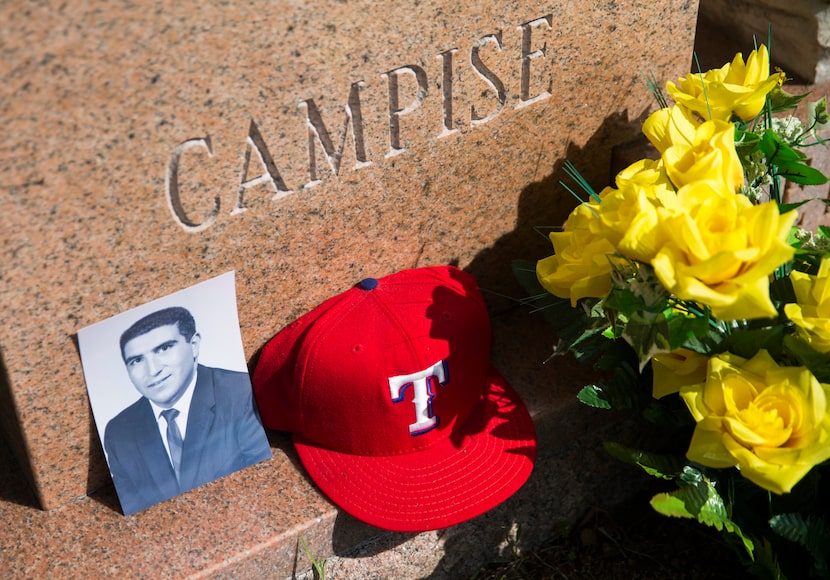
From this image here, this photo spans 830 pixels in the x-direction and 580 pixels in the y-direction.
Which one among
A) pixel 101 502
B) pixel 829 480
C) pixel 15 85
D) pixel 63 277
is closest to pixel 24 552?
pixel 101 502

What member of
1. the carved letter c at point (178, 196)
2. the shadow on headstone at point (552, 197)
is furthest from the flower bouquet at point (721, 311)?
the carved letter c at point (178, 196)

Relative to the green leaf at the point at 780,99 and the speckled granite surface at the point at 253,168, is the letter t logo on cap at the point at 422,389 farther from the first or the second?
the green leaf at the point at 780,99

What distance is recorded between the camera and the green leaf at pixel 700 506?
1.54 m

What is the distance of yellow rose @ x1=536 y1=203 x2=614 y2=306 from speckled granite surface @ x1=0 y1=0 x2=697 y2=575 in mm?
299

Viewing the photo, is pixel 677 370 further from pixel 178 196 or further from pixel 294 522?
pixel 178 196

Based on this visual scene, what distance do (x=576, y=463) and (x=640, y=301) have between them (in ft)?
2.22

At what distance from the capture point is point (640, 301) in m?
1.44

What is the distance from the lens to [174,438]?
5.84 ft

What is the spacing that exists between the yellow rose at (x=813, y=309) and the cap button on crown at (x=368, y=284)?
0.75 meters

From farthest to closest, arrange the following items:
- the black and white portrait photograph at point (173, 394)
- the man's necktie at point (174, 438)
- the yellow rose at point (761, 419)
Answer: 1. the man's necktie at point (174, 438)
2. the black and white portrait photograph at point (173, 394)
3. the yellow rose at point (761, 419)

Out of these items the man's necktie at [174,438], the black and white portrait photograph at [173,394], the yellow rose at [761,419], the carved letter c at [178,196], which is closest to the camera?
the yellow rose at [761,419]

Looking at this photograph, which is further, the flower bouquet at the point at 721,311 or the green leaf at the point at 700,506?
the green leaf at the point at 700,506

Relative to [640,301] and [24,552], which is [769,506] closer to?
[640,301]

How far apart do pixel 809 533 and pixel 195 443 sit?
111 cm
